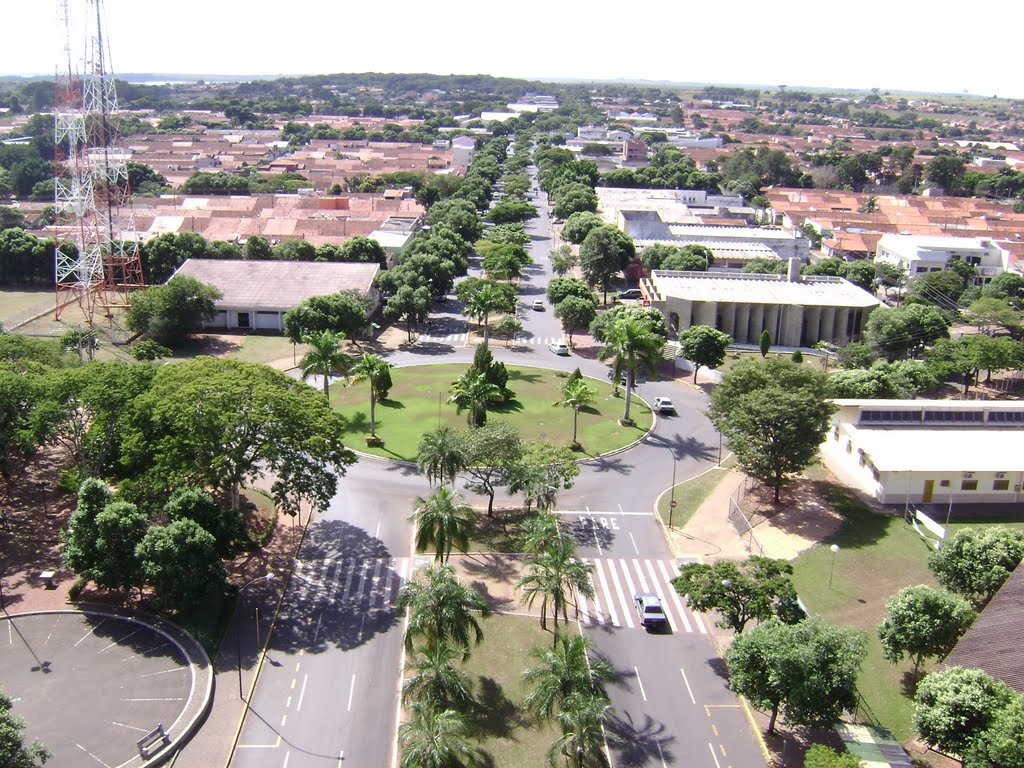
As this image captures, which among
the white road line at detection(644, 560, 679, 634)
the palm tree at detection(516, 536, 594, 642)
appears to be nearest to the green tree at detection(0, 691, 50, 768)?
the palm tree at detection(516, 536, 594, 642)

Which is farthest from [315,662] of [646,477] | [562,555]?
[646,477]

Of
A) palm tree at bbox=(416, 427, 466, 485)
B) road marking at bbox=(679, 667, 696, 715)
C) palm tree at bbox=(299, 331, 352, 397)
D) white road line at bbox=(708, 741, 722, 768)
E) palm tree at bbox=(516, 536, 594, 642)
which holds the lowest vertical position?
white road line at bbox=(708, 741, 722, 768)

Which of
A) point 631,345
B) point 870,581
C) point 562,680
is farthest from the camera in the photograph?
point 631,345

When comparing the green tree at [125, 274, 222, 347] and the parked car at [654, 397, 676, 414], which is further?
the green tree at [125, 274, 222, 347]

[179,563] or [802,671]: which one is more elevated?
[179,563]

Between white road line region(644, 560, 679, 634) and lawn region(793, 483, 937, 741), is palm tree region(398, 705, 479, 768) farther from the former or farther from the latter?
lawn region(793, 483, 937, 741)

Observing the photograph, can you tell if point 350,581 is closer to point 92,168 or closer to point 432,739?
point 432,739

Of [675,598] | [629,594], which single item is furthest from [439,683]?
[675,598]
